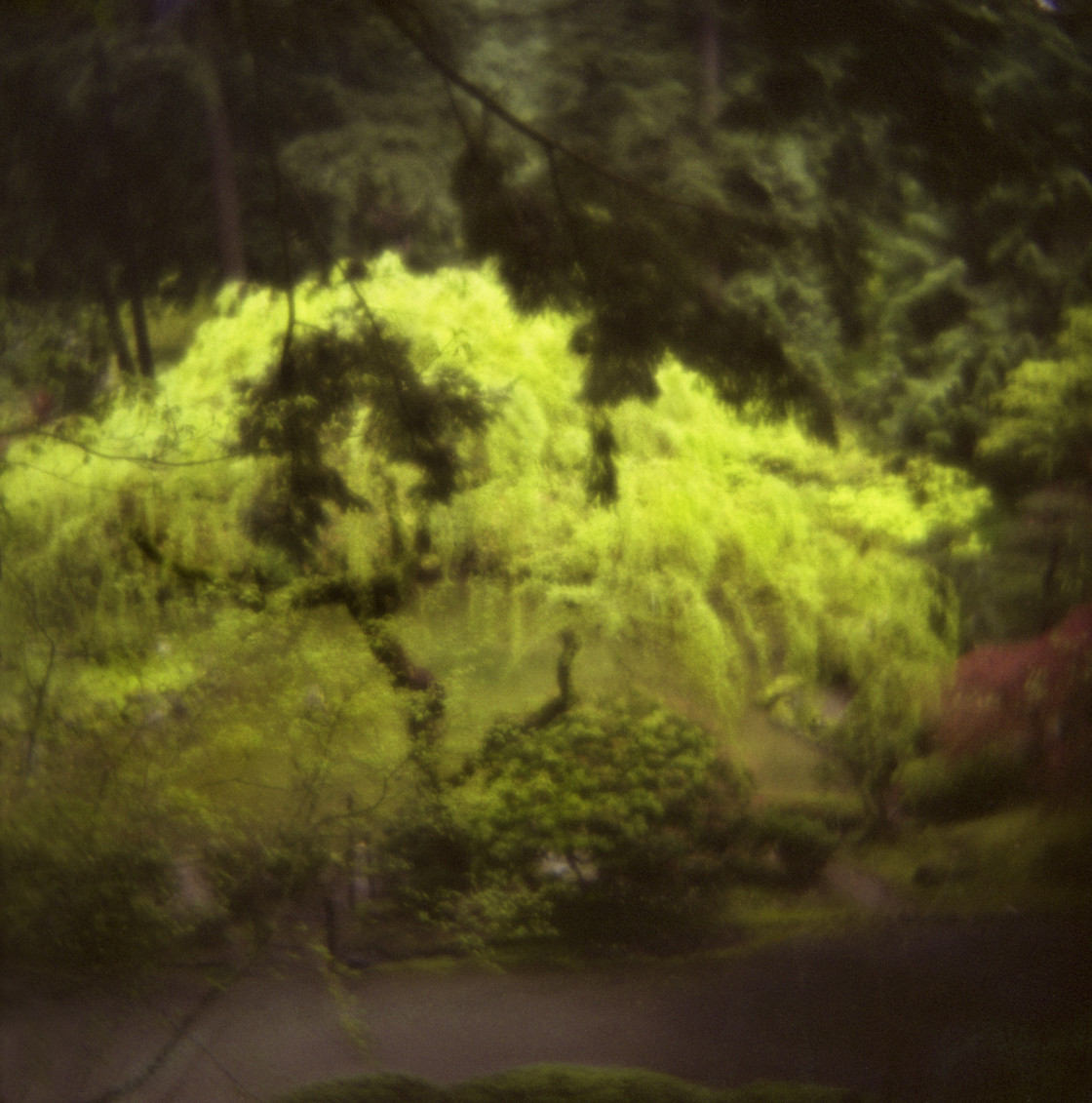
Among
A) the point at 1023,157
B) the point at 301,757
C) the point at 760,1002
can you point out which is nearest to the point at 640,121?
the point at 1023,157

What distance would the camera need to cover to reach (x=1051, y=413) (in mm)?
857

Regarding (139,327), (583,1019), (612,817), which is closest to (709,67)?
(139,327)

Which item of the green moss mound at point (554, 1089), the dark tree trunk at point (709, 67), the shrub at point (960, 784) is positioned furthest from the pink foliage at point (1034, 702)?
the dark tree trunk at point (709, 67)

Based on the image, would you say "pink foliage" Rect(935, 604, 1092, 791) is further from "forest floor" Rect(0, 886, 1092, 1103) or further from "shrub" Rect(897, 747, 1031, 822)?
"forest floor" Rect(0, 886, 1092, 1103)

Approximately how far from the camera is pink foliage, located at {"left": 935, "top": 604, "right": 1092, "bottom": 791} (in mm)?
861

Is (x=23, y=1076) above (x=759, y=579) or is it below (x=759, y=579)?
below

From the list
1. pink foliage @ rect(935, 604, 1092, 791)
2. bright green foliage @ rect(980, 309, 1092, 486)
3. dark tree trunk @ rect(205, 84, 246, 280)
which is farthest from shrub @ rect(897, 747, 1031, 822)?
dark tree trunk @ rect(205, 84, 246, 280)

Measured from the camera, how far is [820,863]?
2.78 feet

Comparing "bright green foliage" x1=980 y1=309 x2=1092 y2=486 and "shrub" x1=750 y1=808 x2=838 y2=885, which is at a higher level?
"bright green foliage" x1=980 y1=309 x2=1092 y2=486

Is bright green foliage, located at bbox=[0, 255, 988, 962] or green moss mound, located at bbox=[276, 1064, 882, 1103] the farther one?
green moss mound, located at bbox=[276, 1064, 882, 1103]

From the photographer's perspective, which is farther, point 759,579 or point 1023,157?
point 1023,157

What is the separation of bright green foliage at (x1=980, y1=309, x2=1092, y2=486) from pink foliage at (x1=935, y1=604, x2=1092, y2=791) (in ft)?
0.55

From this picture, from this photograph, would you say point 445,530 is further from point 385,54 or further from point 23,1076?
point 23,1076

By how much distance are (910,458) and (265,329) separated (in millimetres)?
640
